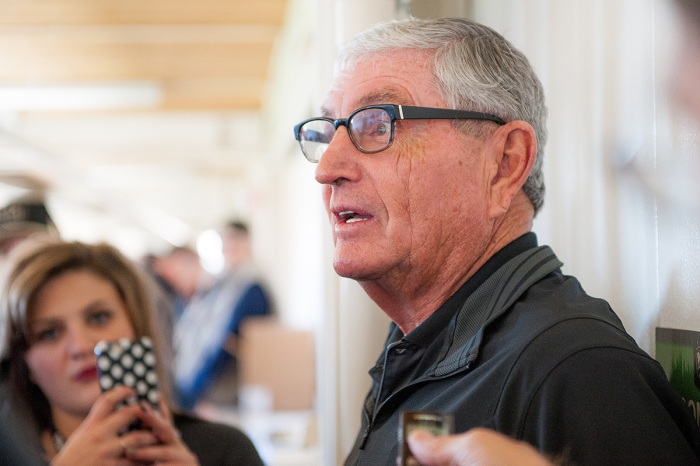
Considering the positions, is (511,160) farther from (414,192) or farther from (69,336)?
(69,336)

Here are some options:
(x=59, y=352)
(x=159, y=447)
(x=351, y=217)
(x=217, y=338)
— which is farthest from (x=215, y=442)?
(x=217, y=338)

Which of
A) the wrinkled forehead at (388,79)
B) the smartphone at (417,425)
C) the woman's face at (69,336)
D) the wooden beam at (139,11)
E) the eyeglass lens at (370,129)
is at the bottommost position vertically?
the woman's face at (69,336)

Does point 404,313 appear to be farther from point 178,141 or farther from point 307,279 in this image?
point 178,141

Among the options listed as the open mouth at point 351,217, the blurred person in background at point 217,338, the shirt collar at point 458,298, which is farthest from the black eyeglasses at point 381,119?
the blurred person in background at point 217,338

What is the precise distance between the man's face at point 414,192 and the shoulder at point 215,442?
67 centimetres

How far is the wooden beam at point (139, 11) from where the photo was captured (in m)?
5.21

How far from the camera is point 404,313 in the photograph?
1264 mm

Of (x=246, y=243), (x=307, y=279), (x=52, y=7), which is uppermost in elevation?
(x=52, y=7)

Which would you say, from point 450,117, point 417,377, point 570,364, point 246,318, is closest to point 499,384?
point 570,364

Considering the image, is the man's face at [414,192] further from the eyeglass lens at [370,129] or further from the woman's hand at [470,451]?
the woman's hand at [470,451]

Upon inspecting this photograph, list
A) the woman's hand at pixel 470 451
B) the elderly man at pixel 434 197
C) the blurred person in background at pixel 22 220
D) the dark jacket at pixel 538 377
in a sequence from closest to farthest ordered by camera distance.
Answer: the woman's hand at pixel 470 451
the dark jacket at pixel 538 377
the elderly man at pixel 434 197
the blurred person in background at pixel 22 220

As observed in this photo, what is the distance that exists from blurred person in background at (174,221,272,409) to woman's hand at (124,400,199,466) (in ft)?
9.11

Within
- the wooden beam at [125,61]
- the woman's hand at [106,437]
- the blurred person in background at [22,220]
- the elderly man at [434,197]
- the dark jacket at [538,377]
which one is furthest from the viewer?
the wooden beam at [125,61]

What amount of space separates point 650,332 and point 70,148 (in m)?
11.2
